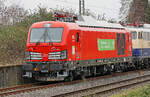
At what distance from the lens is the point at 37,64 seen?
51.6ft

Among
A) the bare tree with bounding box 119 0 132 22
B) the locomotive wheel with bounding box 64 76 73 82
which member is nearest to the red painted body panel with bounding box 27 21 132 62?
the locomotive wheel with bounding box 64 76 73 82

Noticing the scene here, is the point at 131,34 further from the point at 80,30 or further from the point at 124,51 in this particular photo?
the point at 80,30

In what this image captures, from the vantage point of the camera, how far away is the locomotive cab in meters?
15.5

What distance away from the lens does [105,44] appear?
63.1 ft

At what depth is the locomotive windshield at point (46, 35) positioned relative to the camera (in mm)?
15891

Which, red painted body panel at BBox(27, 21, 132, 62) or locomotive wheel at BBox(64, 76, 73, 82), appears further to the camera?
locomotive wheel at BBox(64, 76, 73, 82)

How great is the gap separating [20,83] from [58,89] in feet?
9.44

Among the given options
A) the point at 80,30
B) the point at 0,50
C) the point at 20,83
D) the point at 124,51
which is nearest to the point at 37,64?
the point at 20,83

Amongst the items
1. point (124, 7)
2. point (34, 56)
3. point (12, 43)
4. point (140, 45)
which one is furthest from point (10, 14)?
point (124, 7)

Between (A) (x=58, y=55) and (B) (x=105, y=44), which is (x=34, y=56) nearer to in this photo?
(A) (x=58, y=55)

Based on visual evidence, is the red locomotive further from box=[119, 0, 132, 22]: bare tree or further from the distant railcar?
box=[119, 0, 132, 22]: bare tree

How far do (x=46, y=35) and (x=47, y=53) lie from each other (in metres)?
0.98

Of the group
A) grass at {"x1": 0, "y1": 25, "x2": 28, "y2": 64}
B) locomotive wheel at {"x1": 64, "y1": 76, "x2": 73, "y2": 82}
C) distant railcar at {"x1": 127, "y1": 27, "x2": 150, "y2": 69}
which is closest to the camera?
locomotive wheel at {"x1": 64, "y1": 76, "x2": 73, "y2": 82}

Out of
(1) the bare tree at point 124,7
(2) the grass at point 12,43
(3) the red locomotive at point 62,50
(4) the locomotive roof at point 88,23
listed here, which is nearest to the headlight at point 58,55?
(3) the red locomotive at point 62,50
